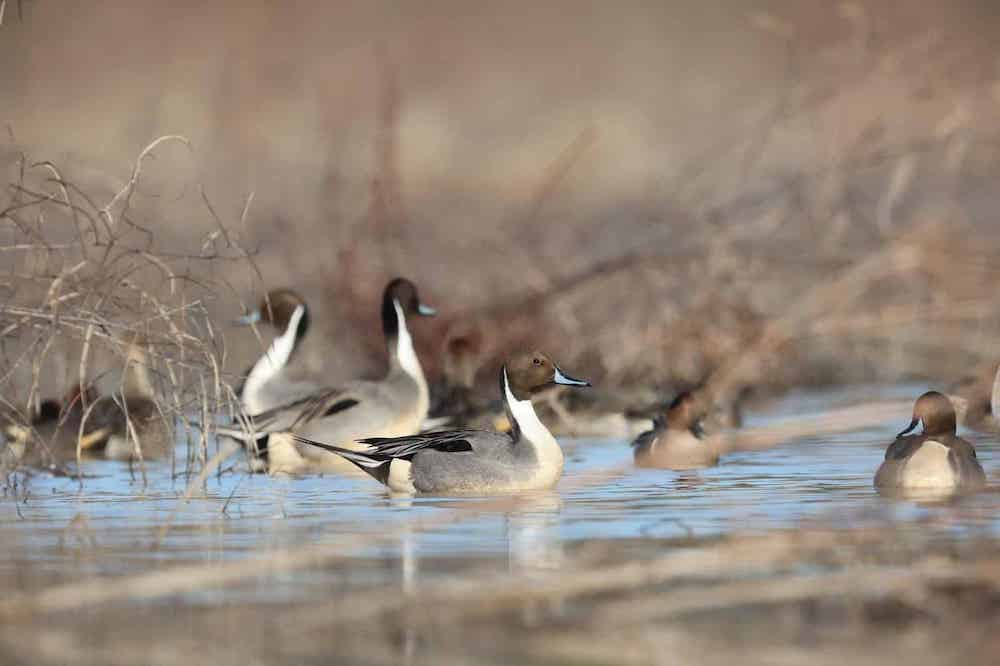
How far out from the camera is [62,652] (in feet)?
14.8

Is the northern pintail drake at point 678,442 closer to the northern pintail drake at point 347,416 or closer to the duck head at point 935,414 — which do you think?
the northern pintail drake at point 347,416

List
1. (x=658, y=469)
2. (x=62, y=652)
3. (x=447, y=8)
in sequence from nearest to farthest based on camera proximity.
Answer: (x=62, y=652) → (x=658, y=469) → (x=447, y=8)

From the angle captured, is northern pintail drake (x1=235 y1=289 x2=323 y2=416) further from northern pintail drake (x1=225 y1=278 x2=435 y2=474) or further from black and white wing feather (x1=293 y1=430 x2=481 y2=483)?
black and white wing feather (x1=293 y1=430 x2=481 y2=483)

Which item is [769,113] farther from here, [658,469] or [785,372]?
[785,372]

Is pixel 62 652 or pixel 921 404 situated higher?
pixel 921 404

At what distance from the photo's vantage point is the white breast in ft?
25.4

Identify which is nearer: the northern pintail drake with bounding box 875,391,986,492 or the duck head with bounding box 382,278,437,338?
the northern pintail drake with bounding box 875,391,986,492

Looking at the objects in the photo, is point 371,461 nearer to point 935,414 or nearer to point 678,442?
point 678,442

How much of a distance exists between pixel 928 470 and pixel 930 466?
0.9 inches

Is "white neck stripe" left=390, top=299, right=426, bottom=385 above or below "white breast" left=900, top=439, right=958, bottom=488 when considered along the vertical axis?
above

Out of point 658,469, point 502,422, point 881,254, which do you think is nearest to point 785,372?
point 502,422

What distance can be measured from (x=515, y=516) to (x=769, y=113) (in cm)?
251

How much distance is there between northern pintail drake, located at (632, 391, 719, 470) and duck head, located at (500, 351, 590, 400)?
692 mm

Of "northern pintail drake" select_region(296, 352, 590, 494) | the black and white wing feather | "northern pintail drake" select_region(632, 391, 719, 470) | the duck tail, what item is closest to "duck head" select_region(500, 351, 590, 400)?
"northern pintail drake" select_region(296, 352, 590, 494)
